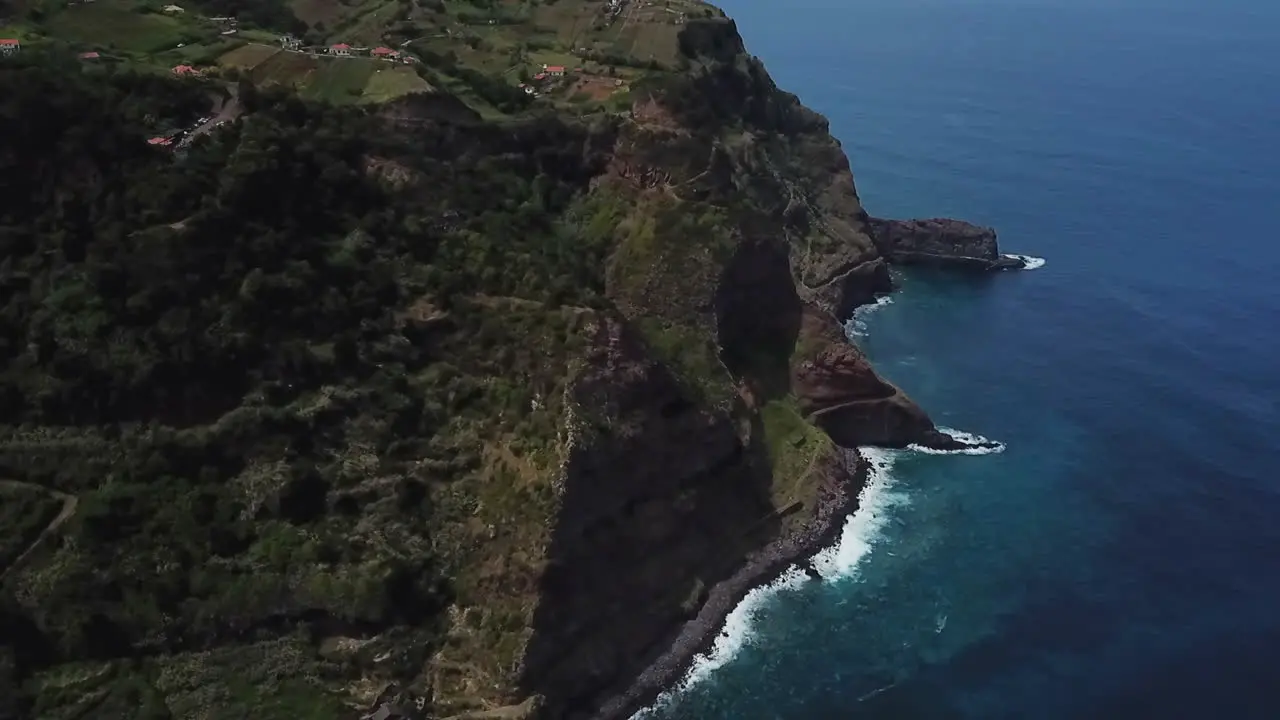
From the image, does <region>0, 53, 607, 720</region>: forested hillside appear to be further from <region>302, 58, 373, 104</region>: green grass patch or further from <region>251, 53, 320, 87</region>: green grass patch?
<region>251, 53, 320, 87</region>: green grass patch

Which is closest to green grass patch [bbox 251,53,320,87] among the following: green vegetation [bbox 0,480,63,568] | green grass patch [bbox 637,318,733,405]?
green grass patch [bbox 637,318,733,405]

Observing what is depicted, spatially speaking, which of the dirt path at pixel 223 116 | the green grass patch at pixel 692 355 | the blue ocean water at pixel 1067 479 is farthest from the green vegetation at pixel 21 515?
the green grass patch at pixel 692 355

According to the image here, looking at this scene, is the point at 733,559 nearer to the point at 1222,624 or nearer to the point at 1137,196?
the point at 1222,624

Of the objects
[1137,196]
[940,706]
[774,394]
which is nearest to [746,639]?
[940,706]

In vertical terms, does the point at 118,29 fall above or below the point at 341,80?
above

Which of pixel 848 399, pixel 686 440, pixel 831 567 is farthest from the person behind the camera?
pixel 848 399

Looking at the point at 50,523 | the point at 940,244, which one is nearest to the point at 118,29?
the point at 50,523

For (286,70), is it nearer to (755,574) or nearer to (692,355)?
(692,355)
